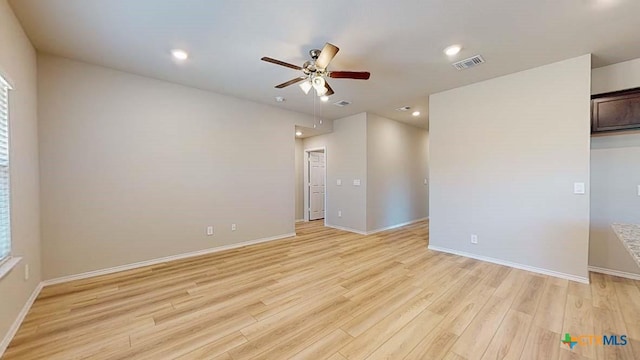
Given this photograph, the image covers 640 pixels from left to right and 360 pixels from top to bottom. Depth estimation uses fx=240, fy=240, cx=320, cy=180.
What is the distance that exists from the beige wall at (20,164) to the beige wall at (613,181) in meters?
6.31

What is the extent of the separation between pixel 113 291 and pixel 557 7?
525cm

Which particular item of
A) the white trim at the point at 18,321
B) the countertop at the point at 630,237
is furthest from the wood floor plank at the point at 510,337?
the white trim at the point at 18,321

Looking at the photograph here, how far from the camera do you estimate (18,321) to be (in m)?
2.09

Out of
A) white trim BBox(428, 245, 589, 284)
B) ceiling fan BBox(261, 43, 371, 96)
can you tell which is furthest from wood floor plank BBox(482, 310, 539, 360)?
ceiling fan BBox(261, 43, 371, 96)

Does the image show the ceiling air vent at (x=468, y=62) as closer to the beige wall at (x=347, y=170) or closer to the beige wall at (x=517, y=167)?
the beige wall at (x=517, y=167)

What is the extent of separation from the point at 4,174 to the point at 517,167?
560cm

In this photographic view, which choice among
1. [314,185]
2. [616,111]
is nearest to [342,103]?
[314,185]

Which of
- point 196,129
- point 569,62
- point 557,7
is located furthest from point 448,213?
point 196,129

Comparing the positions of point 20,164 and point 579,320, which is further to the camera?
point 20,164

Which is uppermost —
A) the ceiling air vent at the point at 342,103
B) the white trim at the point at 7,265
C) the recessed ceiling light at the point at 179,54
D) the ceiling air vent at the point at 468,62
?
the recessed ceiling light at the point at 179,54

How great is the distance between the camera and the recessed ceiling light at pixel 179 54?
283 centimetres

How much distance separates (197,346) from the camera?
5.99 ft

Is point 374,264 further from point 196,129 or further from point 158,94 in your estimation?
point 158,94

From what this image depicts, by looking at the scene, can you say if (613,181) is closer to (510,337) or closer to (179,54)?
(510,337)
